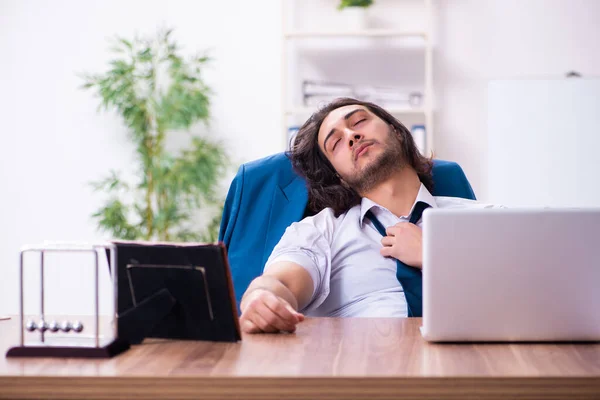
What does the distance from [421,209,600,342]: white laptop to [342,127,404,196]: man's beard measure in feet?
3.04

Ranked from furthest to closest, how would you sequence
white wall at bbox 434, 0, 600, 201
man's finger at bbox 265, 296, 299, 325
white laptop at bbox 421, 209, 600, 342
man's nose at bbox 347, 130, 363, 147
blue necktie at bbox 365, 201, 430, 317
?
white wall at bbox 434, 0, 600, 201 < man's nose at bbox 347, 130, 363, 147 < blue necktie at bbox 365, 201, 430, 317 < man's finger at bbox 265, 296, 299, 325 < white laptop at bbox 421, 209, 600, 342

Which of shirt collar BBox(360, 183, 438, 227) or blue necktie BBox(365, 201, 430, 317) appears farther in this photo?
shirt collar BBox(360, 183, 438, 227)

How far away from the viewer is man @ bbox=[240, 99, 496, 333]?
66.7 inches

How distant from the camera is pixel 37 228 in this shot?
381cm

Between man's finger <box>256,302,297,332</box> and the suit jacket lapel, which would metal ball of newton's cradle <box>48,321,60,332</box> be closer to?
man's finger <box>256,302,297,332</box>

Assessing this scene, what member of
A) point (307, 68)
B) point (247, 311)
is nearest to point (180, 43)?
point (307, 68)

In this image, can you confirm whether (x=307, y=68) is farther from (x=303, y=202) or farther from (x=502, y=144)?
(x=303, y=202)

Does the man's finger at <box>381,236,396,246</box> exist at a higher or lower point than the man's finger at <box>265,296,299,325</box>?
higher

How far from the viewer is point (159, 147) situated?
351cm

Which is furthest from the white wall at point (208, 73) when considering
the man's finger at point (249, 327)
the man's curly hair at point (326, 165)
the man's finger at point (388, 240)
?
the man's finger at point (249, 327)

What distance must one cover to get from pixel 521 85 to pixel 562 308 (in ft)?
5.60

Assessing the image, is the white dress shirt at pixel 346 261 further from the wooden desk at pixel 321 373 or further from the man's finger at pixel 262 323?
the wooden desk at pixel 321 373

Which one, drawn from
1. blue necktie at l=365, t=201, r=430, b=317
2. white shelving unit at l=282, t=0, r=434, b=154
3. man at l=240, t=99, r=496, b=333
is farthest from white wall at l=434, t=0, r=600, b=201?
blue necktie at l=365, t=201, r=430, b=317

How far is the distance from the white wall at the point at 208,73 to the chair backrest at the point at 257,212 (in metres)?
1.68
